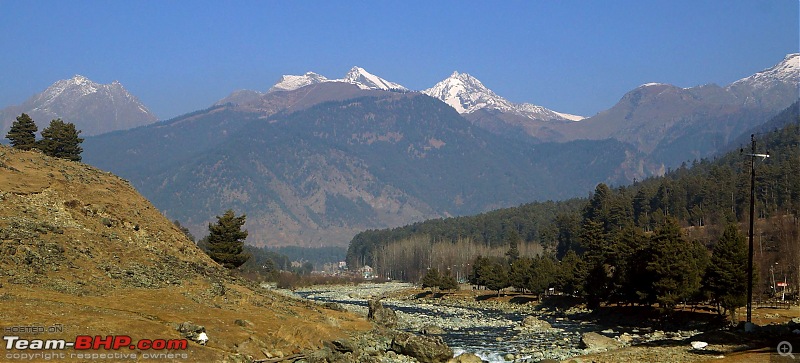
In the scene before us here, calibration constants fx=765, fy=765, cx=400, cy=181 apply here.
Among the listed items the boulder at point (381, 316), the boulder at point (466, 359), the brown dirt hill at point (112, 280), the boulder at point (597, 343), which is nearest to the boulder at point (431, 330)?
the boulder at point (381, 316)

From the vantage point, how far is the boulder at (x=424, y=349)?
48625 mm

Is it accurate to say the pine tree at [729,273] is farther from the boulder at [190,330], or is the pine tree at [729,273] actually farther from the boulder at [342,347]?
the boulder at [190,330]

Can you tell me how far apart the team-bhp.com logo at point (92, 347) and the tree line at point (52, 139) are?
220 ft

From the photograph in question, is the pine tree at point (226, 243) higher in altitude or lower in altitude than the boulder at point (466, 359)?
higher

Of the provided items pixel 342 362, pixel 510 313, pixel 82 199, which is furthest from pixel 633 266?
pixel 82 199

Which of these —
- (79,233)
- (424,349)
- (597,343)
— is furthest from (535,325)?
(79,233)

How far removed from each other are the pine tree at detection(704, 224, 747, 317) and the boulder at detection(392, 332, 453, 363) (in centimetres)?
2845

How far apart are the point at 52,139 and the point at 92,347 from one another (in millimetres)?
70905

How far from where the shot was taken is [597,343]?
5609 centimetres

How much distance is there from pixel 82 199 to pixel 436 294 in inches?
3801

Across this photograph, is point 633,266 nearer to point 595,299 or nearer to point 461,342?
point 595,299

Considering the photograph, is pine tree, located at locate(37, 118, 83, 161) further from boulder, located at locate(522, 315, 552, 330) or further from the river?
boulder, located at locate(522, 315, 552, 330)

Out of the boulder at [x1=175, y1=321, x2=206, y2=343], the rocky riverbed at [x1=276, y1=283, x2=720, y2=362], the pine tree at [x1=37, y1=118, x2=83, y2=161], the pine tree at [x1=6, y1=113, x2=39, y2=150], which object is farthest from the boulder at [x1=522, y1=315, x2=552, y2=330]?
the pine tree at [x1=6, y1=113, x2=39, y2=150]

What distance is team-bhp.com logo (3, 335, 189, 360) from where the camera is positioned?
32781mm
